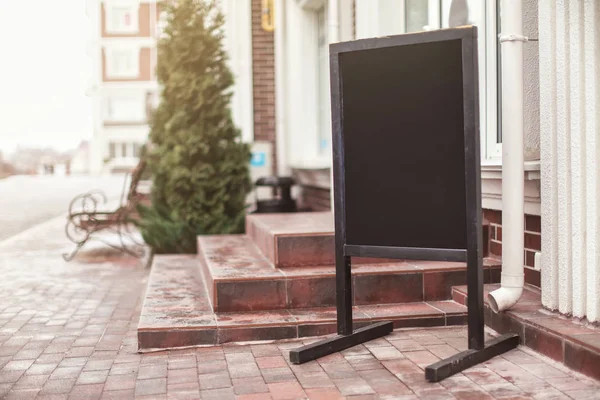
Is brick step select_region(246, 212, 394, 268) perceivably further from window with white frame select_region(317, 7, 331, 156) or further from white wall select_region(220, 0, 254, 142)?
white wall select_region(220, 0, 254, 142)

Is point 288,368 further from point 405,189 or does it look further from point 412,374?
point 405,189

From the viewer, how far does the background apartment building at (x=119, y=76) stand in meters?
50.1

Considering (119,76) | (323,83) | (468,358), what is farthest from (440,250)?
(119,76)

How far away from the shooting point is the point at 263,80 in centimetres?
1112

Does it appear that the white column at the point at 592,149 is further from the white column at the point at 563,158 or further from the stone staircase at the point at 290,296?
the stone staircase at the point at 290,296

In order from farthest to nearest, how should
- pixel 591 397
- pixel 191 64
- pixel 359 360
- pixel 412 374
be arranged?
pixel 191 64 < pixel 359 360 < pixel 412 374 < pixel 591 397

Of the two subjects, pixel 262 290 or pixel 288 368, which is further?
pixel 262 290

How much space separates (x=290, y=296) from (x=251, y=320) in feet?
1.32

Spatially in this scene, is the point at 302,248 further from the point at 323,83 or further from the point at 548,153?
the point at 323,83

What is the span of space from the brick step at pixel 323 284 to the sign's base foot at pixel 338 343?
19.3 inches

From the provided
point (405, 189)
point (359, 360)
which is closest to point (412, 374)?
point (359, 360)

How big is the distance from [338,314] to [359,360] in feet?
0.97

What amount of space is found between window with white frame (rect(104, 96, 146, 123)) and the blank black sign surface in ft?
157

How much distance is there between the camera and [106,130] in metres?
50.4
